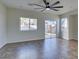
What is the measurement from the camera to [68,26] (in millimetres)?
9703

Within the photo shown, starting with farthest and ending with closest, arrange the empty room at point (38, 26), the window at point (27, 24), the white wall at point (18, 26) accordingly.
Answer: the window at point (27, 24), the white wall at point (18, 26), the empty room at point (38, 26)

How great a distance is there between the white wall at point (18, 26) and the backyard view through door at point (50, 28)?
65cm

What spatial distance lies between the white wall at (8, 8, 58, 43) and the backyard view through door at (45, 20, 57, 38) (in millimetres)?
649

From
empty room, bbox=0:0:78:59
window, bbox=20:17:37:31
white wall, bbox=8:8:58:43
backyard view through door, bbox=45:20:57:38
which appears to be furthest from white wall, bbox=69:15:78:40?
window, bbox=20:17:37:31

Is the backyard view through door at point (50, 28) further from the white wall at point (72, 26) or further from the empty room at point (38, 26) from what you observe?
the white wall at point (72, 26)

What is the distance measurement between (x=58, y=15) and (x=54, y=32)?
200cm

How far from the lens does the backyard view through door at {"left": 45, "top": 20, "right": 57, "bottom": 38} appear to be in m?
10.5

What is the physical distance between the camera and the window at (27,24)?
8.66 metres

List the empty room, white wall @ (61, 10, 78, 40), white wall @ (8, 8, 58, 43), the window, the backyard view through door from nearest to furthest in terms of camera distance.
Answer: the empty room, white wall @ (8, 8, 58, 43), the window, white wall @ (61, 10, 78, 40), the backyard view through door

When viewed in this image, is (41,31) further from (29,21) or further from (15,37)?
(15,37)

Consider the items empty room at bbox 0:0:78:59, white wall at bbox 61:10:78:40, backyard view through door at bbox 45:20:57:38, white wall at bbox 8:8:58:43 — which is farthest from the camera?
backyard view through door at bbox 45:20:57:38

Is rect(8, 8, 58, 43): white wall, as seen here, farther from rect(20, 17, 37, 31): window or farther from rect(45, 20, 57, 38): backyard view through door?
rect(45, 20, 57, 38): backyard view through door

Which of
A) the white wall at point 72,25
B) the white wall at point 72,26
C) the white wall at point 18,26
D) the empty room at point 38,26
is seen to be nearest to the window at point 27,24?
the empty room at point 38,26

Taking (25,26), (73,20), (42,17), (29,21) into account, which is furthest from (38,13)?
(73,20)
